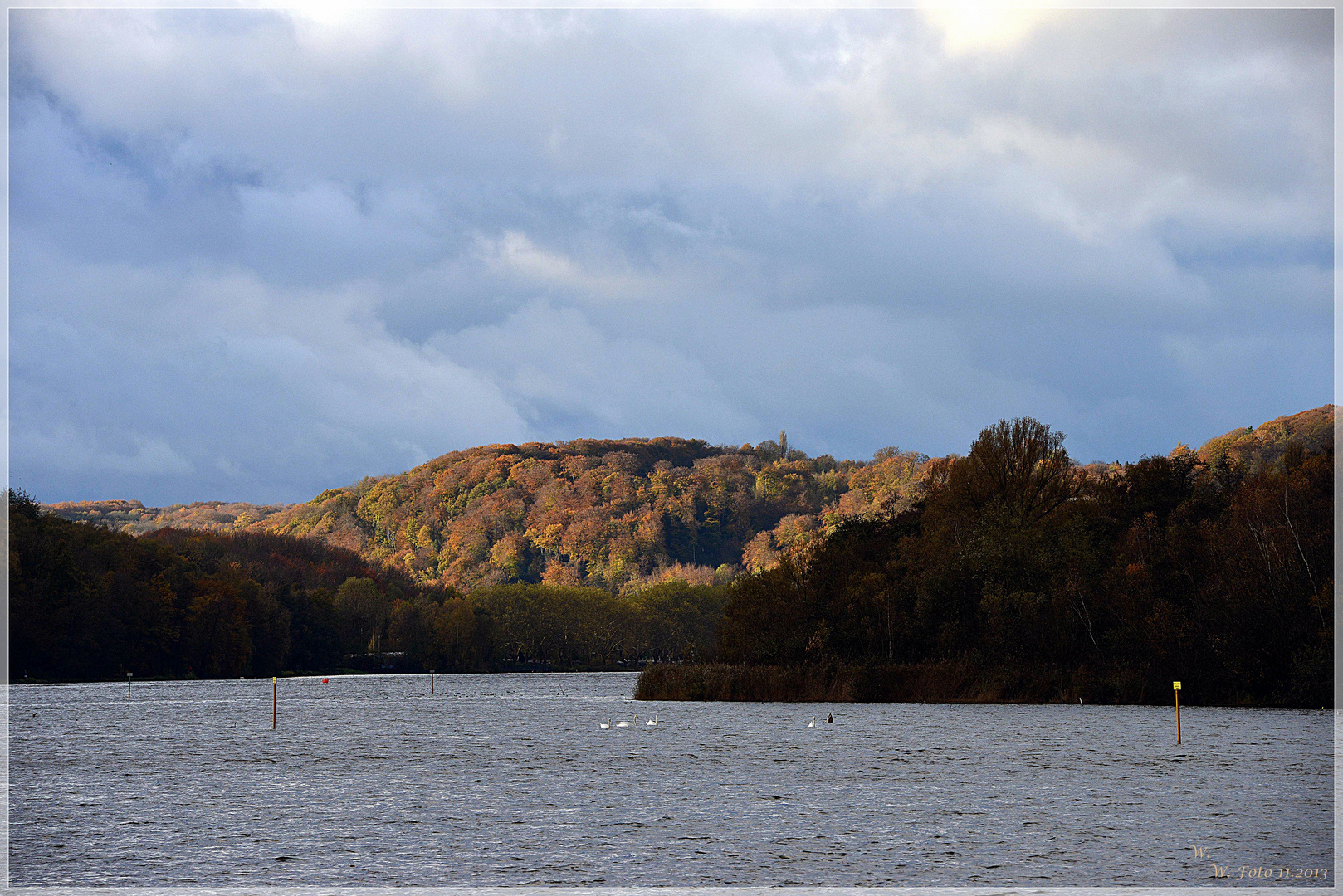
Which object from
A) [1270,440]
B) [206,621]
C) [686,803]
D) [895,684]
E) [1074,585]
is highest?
[1270,440]

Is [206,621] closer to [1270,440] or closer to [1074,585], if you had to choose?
[1074,585]

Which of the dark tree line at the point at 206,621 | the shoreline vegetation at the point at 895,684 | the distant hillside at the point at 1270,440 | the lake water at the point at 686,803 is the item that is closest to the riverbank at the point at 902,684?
the shoreline vegetation at the point at 895,684

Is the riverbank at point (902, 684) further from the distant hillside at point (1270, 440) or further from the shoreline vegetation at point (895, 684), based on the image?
the distant hillside at point (1270, 440)

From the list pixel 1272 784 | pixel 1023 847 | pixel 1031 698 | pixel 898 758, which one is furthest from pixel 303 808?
pixel 1031 698

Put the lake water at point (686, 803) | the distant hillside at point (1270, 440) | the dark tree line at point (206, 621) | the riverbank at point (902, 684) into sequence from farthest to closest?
the distant hillside at point (1270, 440)
the dark tree line at point (206, 621)
the riverbank at point (902, 684)
the lake water at point (686, 803)

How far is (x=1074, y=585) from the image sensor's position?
6775cm

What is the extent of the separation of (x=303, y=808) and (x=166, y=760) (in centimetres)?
1470

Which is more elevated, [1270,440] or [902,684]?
[1270,440]

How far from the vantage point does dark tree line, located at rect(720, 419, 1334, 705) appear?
60.3m

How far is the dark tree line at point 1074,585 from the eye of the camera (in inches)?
2376

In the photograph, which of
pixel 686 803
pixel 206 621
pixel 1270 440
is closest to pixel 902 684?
pixel 686 803

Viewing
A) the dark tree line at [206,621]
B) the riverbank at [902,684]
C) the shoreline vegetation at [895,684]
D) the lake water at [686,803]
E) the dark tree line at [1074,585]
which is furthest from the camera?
the dark tree line at [206,621]

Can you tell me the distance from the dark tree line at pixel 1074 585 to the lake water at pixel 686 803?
6.67 m

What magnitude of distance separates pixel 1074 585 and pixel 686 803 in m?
45.5
